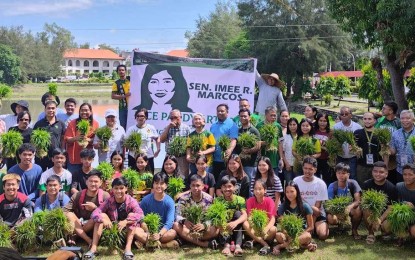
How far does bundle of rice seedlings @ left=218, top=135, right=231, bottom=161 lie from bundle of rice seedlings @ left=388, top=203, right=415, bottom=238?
2.46m

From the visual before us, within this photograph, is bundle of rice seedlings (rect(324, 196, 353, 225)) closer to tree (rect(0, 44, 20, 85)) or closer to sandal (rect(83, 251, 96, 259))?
sandal (rect(83, 251, 96, 259))

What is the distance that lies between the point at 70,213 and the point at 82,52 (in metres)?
123

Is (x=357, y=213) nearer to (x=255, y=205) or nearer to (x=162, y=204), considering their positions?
(x=255, y=205)

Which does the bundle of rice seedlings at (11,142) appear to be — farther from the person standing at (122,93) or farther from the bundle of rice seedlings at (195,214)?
the bundle of rice seedlings at (195,214)

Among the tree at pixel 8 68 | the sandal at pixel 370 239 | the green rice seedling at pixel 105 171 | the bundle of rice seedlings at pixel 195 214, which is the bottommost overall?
the sandal at pixel 370 239

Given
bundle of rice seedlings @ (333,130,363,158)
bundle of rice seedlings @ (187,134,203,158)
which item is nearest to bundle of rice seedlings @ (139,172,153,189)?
bundle of rice seedlings @ (187,134,203,158)

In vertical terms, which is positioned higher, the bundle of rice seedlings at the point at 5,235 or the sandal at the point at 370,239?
the bundle of rice seedlings at the point at 5,235

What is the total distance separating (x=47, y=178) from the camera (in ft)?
19.5

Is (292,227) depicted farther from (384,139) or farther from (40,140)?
(40,140)

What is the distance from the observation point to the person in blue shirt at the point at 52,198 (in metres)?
5.73

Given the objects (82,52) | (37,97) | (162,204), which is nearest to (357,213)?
(162,204)

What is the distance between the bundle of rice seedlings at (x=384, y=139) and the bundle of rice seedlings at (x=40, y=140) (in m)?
4.91

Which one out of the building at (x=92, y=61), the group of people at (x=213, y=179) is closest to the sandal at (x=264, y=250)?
Result: the group of people at (x=213, y=179)

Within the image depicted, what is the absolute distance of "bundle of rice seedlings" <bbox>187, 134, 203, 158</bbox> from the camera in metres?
6.48
